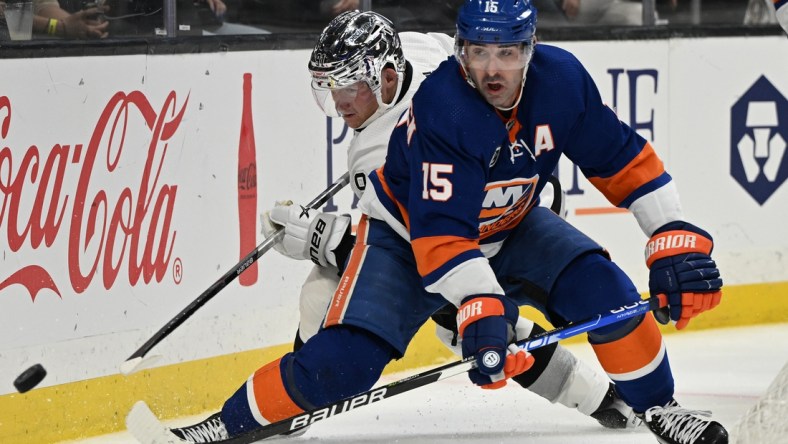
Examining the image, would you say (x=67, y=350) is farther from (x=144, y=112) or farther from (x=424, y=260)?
(x=424, y=260)

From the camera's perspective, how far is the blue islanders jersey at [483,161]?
288 cm

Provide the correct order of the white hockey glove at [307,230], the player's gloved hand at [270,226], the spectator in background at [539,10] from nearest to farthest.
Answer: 1. the white hockey glove at [307,230]
2. the player's gloved hand at [270,226]
3. the spectator in background at [539,10]

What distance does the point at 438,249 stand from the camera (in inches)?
114

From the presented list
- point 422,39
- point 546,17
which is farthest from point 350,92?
point 546,17

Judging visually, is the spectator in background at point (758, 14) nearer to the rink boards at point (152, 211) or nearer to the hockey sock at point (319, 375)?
the rink boards at point (152, 211)

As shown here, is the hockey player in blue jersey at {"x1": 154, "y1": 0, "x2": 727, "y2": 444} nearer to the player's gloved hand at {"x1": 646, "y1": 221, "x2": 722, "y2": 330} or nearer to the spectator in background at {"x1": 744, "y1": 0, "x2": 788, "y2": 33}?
the player's gloved hand at {"x1": 646, "y1": 221, "x2": 722, "y2": 330}

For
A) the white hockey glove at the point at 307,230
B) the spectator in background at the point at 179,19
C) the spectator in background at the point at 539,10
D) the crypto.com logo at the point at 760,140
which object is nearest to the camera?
the white hockey glove at the point at 307,230

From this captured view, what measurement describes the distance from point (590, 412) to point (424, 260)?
3.33 feet

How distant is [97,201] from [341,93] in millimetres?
815

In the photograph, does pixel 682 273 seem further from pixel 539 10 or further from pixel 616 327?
pixel 539 10

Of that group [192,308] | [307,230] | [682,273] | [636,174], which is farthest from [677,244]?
[192,308]

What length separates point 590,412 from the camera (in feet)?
12.3

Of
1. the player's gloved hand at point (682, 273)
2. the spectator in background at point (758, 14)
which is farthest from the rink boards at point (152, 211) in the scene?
the player's gloved hand at point (682, 273)

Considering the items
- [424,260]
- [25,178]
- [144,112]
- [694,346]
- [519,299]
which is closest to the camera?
[424,260]
